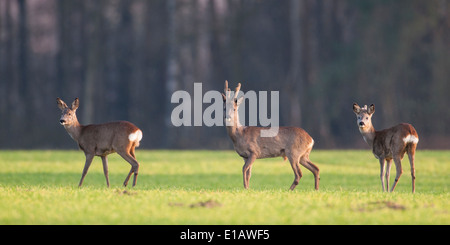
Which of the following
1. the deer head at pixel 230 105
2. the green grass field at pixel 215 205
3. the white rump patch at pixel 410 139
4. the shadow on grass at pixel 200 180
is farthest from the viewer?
the shadow on grass at pixel 200 180

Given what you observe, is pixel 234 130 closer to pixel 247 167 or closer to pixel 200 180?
pixel 247 167

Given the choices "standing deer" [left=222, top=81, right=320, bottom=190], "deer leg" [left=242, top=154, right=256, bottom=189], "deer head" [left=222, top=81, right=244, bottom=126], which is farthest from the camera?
"deer head" [left=222, top=81, right=244, bottom=126]

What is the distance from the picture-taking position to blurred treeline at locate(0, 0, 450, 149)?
1474 inches

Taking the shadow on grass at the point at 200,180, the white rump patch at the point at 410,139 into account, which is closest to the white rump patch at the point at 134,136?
the shadow on grass at the point at 200,180

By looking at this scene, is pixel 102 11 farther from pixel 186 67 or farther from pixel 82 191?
pixel 82 191

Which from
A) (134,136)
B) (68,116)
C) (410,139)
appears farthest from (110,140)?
(410,139)

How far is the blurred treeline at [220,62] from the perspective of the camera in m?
37.4

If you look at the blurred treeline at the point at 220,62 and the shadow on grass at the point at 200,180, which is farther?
the blurred treeline at the point at 220,62

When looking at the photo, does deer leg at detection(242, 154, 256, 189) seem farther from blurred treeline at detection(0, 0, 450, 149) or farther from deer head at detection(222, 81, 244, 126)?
blurred treeline at detection(0, 0, 450, 149)

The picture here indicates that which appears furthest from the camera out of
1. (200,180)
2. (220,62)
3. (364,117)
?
(220,62)

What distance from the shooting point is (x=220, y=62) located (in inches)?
1838

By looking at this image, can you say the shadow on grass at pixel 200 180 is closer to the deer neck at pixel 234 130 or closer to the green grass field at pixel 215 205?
the green grass field at pixel 215 205

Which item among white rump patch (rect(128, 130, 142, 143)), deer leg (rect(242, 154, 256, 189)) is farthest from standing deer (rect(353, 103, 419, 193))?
white rump patch (rect(128, 130, 142, 143))

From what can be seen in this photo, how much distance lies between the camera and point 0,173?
1817cm
